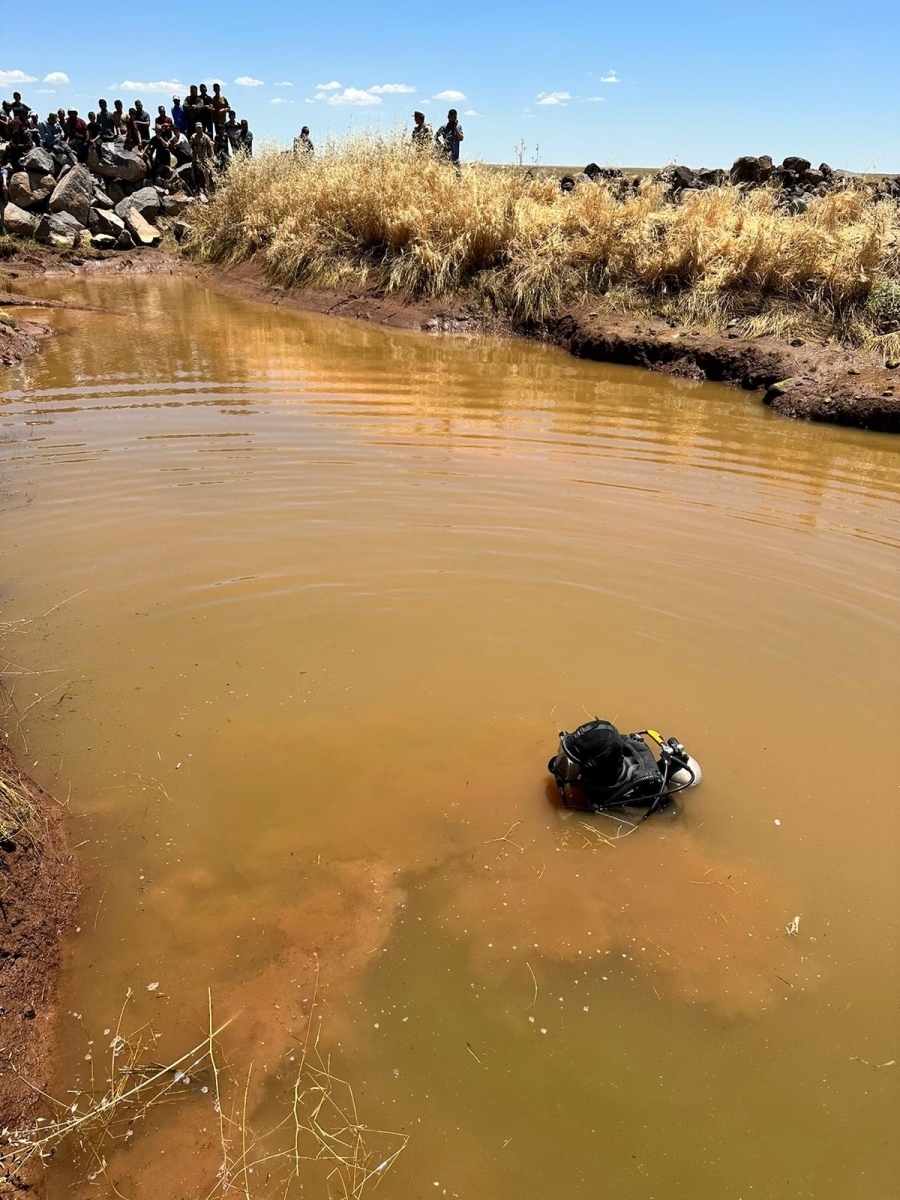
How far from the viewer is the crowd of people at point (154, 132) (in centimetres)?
1866

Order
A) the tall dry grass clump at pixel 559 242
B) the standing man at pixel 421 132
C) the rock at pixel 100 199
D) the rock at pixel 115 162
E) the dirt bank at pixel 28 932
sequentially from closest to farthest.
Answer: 1. the dirt bank at pixel 28 932
2. the tall dry grass clump at pixel 559 242
3. the standing man at pixel 421 132
4. the rock at pixel 100 199
5. the rock at pixel 115 162

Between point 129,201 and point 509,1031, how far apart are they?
21.6 m

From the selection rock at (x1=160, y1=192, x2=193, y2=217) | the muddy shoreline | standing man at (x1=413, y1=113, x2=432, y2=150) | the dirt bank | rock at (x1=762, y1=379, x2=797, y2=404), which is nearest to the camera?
the dirt bank

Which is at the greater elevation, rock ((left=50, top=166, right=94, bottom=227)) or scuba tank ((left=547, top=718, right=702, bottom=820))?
rock ((left=50, top=166, right=94, bottom=227))

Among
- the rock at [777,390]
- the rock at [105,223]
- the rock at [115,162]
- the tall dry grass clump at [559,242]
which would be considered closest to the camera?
the rock at [777,390]

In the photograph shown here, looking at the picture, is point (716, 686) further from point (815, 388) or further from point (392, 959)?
point (815, 388)

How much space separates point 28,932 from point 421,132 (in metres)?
16.7

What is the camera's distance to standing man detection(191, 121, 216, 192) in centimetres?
1933

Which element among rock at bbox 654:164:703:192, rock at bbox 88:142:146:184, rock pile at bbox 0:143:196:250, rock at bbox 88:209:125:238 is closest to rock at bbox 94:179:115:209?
rock pile at bbox 0:143:196:250

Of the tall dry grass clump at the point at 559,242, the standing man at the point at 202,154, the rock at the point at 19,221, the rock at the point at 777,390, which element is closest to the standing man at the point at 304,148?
the tall dry grass clump at the point at 559,242

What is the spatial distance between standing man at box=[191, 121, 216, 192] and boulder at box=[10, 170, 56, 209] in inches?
138

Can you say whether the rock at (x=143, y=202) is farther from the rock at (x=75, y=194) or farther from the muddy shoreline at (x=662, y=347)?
the muddy shoreline at (x=662, y=347)

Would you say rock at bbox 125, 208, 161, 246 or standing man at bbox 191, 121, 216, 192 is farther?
standing man at bbox 191, 121, 216, 192

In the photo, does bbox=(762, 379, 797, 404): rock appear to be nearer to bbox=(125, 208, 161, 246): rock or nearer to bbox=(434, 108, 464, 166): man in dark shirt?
bbox=(434, 108, 464, 166): man in dark shirt
